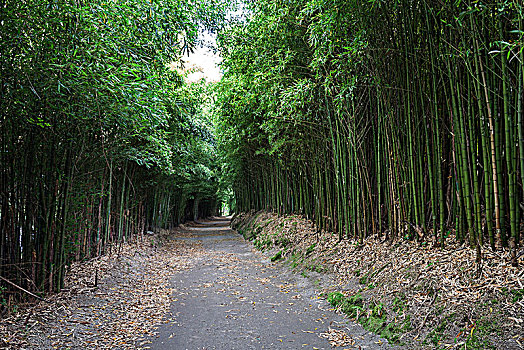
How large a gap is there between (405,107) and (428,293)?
1792 mm

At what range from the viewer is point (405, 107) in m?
3.49

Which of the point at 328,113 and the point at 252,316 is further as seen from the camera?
the point at 328,113

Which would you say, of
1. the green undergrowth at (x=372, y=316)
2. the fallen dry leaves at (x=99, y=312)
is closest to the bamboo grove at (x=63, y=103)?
the fallen dry leaves at (x=99, y=312)

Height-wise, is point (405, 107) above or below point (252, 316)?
above

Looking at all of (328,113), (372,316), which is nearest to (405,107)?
(328,113)

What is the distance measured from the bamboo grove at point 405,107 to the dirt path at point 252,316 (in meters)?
1.11

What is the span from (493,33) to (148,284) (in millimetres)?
4595

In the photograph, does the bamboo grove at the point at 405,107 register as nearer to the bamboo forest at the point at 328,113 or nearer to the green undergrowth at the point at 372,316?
the bamboo forest at the point at 328,113

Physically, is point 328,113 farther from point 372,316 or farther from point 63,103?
point 63,103

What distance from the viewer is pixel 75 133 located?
10.6 ft

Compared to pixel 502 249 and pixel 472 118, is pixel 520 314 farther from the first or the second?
pixel 472 118

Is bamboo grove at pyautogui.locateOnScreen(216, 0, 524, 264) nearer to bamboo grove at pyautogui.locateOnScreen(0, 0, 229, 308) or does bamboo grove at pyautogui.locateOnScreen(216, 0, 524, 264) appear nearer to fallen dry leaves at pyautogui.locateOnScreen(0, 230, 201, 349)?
bamboo grove at pyautogui.locateOnScreen(0, 0, 229, 308)

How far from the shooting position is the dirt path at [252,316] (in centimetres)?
272

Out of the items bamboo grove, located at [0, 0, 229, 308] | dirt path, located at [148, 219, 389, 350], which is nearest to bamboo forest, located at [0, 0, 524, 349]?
bamboo grove, located at [0, 0, 229, 308]
